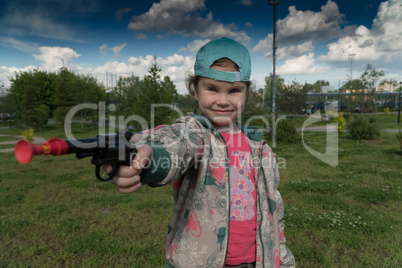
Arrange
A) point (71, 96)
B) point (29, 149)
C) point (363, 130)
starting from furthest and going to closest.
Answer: point (71, 96) < point (363, 130) < point (29, 149)

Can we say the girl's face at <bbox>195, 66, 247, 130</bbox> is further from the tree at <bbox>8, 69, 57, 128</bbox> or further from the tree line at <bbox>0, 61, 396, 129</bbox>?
the tree at <bbox>8, 69, 57, 128</bbox>

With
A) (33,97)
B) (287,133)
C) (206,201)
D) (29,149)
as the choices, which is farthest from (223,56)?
(33,97)

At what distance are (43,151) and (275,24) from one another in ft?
82.3

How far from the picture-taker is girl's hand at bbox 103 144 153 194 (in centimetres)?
123

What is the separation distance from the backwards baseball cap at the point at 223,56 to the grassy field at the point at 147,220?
345 centimetres

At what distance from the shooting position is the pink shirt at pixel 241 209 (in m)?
1.97

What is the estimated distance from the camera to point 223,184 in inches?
75.5

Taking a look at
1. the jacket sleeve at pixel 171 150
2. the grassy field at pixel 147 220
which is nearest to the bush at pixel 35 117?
the grassy field at pixel 147 220

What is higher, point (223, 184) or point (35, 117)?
point (35, 117)

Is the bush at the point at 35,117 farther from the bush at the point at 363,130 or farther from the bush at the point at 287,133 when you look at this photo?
the bush at the point at 363,130

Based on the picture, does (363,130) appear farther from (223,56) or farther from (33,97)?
(33,97)

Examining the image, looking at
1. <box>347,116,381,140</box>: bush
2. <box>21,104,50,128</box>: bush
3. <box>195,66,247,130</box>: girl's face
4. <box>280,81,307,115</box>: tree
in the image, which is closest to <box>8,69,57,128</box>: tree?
<box>21,104,50,128</box>: bush

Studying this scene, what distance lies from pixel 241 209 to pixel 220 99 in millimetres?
818

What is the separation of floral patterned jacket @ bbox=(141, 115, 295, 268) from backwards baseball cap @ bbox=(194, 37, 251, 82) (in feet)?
1.09
